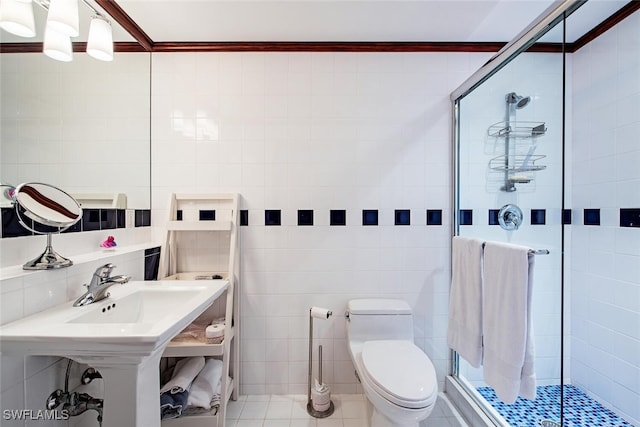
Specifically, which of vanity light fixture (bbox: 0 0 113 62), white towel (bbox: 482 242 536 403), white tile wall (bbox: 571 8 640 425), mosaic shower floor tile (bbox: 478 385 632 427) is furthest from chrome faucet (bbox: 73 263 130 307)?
white tile wall (bbox: 571 8 640 425)

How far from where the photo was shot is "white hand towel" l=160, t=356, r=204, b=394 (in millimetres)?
1368

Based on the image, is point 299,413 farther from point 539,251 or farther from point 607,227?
point 607,227

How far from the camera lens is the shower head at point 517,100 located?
1.54 metres

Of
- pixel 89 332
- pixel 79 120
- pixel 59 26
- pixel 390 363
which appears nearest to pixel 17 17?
pixel 59 26

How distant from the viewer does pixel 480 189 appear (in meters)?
1.70

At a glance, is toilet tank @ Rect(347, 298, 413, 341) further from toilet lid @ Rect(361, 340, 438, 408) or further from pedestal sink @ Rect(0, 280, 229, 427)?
pedestal sink @ Rect(0, 280, 229, 427)

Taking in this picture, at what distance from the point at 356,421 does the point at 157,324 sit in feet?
4.09

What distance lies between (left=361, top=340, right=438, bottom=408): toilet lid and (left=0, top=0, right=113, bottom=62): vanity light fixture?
189 centimetres

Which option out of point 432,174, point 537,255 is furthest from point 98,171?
point 537,255

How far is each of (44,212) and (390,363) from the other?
1.53 meters

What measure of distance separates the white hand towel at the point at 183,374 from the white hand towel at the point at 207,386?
3 centimetres

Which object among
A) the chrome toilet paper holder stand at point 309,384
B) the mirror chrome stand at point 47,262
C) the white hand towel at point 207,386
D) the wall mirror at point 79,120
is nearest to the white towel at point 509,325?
the chrome toilet paper holder stand at point 309,384

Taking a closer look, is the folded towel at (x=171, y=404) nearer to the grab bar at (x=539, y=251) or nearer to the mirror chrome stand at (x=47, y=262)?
the mirror chrome stand at (x=47, y=262)

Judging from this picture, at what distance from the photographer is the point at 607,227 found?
1584mm
